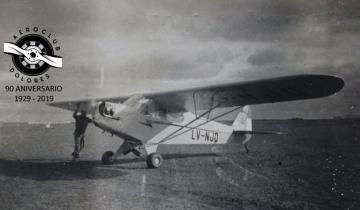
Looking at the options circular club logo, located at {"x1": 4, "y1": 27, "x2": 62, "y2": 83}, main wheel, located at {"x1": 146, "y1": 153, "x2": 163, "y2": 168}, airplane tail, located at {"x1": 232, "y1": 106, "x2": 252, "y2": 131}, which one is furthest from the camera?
airplane tail, located at {"x1": 232, "y1": 106, "x2": 252, "y2": 131}

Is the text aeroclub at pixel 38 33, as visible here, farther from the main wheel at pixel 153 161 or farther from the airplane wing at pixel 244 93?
the main wheel at pixel 153 161

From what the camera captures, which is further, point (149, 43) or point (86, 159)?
point (86, 159)

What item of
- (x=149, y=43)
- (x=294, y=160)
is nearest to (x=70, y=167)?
(x=149, y=43)

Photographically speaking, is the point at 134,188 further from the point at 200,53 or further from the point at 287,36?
the point at 287,36

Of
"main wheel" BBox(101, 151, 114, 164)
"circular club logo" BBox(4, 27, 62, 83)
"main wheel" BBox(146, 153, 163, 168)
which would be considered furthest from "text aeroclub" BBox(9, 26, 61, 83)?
"main wheel" BBox(146, 153, 163, 168)

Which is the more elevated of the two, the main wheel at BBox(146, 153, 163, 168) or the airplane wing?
the airplane wing

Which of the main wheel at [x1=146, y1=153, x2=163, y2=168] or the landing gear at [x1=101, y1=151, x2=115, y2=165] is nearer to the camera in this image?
the main wheel at [x1=146, y1=153, x2=163, y2=168]

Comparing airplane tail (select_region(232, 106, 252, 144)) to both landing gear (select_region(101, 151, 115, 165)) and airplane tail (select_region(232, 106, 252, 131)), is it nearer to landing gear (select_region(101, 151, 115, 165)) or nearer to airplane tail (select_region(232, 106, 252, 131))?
airplane tail (select_region(232, 106, 252, 131))

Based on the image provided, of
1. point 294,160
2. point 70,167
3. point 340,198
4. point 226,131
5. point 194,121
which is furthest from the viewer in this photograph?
point 226,131

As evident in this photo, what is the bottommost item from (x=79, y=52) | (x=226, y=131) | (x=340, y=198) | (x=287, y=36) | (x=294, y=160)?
(x=340, y=198)
